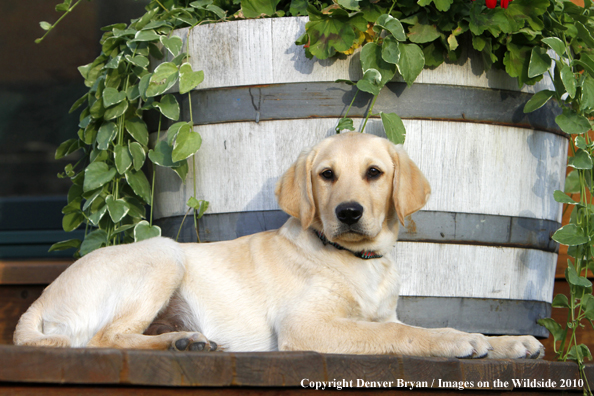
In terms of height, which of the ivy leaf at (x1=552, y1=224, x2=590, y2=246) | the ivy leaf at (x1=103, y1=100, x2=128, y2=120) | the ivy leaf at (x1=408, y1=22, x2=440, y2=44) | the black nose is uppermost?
the ivy leaf at (x1=408, y1=22, x2=440, y2=44)

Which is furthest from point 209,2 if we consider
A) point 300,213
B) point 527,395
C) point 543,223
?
point 527,395

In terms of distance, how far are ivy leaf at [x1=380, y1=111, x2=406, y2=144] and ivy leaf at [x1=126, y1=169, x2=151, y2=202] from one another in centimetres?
125

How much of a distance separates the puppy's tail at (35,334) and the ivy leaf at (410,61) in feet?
5.82

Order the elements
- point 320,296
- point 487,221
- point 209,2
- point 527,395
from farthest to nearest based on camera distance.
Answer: point 209,2 < point 487,221 < point 320,296 < point 527,395

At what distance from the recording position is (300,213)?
8.31ft

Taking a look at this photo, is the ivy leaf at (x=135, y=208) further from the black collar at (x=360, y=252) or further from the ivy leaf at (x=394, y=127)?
the ivy leaf at (x=394, y=127)

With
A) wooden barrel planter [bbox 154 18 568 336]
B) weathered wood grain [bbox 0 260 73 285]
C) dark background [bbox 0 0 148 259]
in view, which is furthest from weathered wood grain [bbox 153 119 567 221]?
dark background [bbox 0 0 148 259]

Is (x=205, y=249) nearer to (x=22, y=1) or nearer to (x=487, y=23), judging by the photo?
(x=487, y=23)

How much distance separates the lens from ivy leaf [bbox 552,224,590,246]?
247 centimetres

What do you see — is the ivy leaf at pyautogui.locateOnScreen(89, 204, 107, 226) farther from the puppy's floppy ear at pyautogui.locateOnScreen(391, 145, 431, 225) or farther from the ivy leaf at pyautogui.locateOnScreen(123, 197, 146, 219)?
the puppy's floppy ear at pyautogui.locateOnScreen(391, 145, 431, 225)

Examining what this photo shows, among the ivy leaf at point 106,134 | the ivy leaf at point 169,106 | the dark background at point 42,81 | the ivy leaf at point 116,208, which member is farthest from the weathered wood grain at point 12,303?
the ivy leaf at point 169,106

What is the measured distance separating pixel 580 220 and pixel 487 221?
417 mm

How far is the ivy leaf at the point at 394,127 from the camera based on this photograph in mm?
2480

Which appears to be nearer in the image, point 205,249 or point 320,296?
point 320,296
